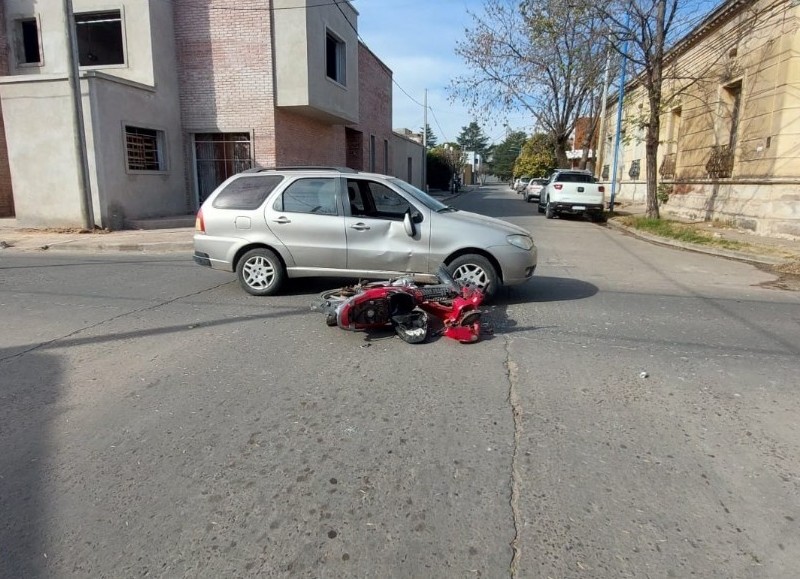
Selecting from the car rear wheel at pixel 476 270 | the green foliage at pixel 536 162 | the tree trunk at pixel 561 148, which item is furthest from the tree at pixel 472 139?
the car rear wheel at pixel 476 270

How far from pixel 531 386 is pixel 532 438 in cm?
84

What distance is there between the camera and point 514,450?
3234 millimetres

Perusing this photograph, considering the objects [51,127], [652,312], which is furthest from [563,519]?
[51,127]

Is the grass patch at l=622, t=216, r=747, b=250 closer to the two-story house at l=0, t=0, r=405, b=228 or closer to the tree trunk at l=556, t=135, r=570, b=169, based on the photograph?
the two-story house at l=0, t=0, r=405, b=228

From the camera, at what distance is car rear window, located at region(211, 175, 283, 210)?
7051 mm

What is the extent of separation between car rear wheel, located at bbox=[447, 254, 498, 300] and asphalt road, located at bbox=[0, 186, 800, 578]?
1.82ft

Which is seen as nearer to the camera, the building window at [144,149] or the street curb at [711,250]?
the street curb at [711,250]

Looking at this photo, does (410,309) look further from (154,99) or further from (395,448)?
(154,99)

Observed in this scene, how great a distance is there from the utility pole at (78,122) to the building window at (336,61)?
27.5ft

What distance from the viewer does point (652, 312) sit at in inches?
255

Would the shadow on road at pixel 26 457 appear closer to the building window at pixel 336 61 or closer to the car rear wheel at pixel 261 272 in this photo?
the car rear wheel at pixel 261 272

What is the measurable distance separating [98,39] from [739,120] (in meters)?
21.1

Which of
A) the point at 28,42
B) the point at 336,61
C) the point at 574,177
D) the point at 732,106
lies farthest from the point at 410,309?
the point at 28,42

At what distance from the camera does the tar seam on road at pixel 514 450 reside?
240cm
